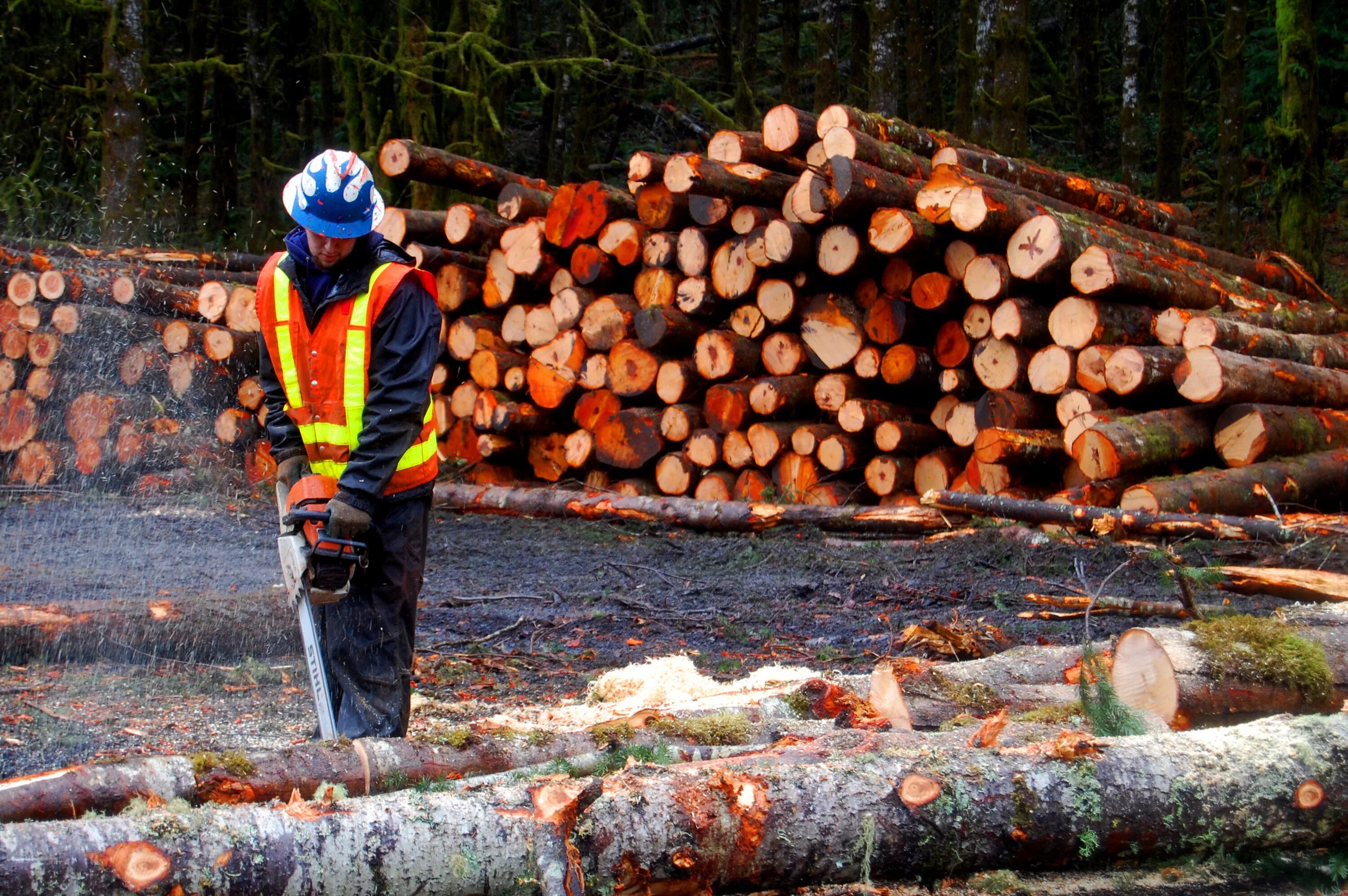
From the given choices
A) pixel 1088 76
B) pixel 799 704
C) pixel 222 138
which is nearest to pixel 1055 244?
pixel 799 704

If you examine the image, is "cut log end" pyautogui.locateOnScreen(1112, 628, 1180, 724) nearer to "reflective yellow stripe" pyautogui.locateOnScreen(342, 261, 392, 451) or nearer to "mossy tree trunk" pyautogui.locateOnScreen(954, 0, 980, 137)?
"reflective yellow stripe" pyautogui.locateOnScreen(342, 261, 392, 451)

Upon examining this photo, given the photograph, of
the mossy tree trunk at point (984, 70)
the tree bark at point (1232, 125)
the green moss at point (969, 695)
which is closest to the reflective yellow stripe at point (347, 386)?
the green moss at point (969, 695)

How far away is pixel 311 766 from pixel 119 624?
2.40m

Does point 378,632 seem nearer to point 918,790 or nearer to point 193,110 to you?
point 918,790

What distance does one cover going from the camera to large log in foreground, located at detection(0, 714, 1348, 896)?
5.89 feet

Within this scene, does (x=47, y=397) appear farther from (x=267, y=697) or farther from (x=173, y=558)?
(x=267, y=697)

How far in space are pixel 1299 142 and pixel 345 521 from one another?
1170cm

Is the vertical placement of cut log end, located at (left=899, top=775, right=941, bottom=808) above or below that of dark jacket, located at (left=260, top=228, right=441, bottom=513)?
below

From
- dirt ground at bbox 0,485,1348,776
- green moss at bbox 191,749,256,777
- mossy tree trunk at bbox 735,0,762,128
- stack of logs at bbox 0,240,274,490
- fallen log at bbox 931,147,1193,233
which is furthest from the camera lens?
mossy tree trunk at bbox 735,0,762,128

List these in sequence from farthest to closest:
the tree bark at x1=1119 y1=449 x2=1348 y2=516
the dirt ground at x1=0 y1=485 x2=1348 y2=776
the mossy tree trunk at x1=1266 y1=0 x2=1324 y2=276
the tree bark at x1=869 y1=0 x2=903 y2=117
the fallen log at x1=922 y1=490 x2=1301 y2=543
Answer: the tree bark at x1=869 y1=0 x2=903 y2=117 → the mossy tree trunk at x1=1266 y1=0 x2=1324 y2=276 → the tree bark at x1=1119 y1=449 x2=1348 y2=516 → the fallen log at x1=922 y1=490 x2=1301 y2=543 → the dirt ground at x1=0 y1=485 x2=1348 y2=776

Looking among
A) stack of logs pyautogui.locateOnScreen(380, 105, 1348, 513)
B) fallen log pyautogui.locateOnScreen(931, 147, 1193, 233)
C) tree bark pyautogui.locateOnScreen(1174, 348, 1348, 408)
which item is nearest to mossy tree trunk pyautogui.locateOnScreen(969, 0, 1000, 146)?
fallen log pyautogui.locateOnScreen(931, 147, 1193, 233)

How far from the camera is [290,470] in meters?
3.42

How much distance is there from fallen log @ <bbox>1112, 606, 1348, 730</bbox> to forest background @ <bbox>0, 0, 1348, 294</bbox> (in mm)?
8180

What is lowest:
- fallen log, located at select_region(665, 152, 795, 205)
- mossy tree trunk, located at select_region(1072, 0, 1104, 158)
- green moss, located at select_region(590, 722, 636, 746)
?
green moss, located at select_region(590, 722, 636, 746)
